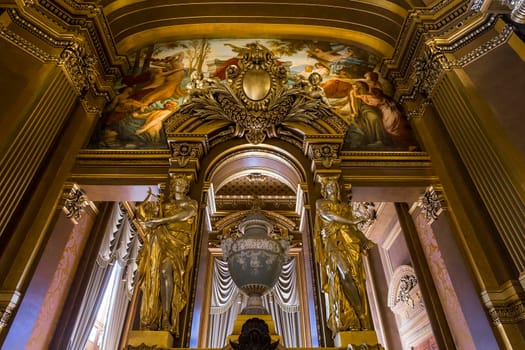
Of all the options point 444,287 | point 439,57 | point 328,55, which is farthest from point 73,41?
point 444,287

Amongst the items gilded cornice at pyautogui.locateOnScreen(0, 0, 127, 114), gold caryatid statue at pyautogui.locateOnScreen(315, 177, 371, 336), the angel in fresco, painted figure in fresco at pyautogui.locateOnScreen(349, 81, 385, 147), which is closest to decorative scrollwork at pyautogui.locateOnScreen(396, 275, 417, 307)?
painted figure in fresco at pyautogui.locateOnScreen(349, 81, 385, 147)

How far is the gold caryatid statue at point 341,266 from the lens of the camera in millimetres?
4148

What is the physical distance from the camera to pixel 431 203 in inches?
221

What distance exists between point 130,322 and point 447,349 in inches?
253

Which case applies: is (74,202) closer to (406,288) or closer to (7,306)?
(7,306)

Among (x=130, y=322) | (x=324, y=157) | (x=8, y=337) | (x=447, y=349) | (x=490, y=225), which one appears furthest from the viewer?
(x=130, y=322)

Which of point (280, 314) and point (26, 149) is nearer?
point (26, 149)

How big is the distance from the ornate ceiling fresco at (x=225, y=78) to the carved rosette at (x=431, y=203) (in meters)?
0.97

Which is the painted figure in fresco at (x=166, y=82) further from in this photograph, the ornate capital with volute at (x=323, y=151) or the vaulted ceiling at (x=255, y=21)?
the ornate capital with volute at (x=323, y=151)

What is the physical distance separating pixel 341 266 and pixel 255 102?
313 cm

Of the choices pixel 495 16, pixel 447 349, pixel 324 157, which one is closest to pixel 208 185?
pixel 324 157

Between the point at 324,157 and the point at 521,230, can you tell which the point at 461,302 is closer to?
the point at 521,230

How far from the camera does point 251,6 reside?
8.14 m

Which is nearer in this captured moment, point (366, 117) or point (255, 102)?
point (255, 102)
